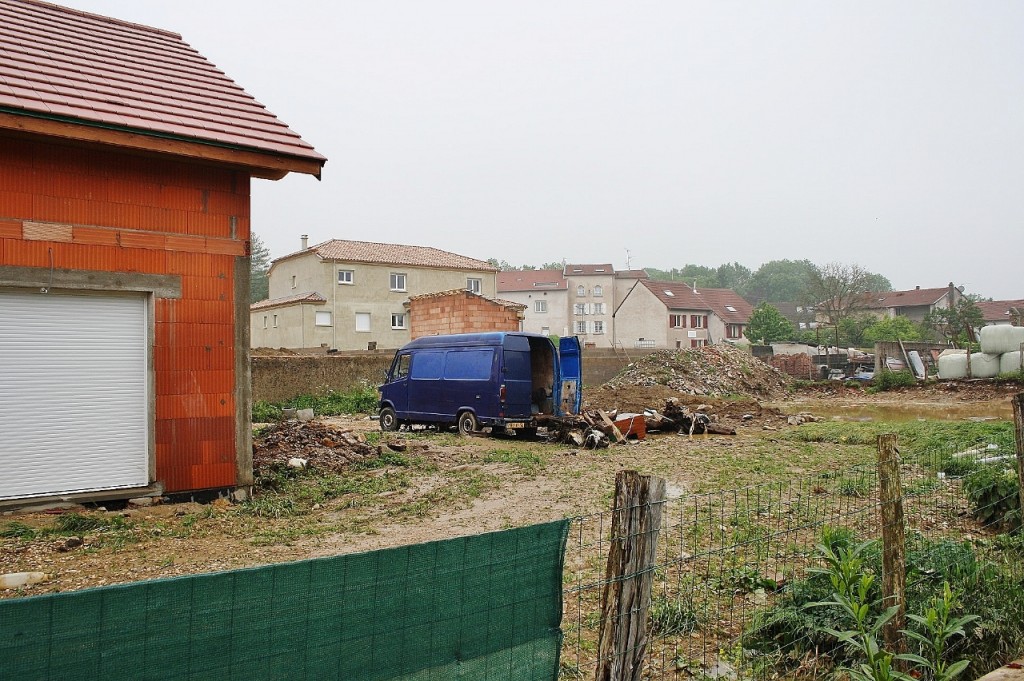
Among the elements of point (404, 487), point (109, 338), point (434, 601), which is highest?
point (109, 338)

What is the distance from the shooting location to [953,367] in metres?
32.1

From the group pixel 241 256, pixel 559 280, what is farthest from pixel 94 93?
pixel 559 280

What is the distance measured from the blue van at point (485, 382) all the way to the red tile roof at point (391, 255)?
81.4ft

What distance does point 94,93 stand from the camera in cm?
909

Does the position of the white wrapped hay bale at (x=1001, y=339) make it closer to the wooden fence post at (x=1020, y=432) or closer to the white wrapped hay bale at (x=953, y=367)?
the white wrapped hay bale at (x=953, y=367)

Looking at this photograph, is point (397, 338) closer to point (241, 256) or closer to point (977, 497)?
point (241, 256)

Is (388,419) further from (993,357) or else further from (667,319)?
(667,319)

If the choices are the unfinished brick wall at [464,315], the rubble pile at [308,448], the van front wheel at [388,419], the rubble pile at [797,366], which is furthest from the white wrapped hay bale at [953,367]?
the rubble pile at [308,448]

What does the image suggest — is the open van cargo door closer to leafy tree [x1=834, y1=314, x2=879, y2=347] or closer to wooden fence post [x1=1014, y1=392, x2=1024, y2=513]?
wooden fence post [x1=1014, y1=392, x2=1024, y2=513]

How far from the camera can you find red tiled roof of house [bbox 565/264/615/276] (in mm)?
74750

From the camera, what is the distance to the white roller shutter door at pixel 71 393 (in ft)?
27.1

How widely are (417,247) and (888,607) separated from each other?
4588cm

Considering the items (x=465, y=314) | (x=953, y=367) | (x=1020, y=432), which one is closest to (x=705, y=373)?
(x=953, y=367)

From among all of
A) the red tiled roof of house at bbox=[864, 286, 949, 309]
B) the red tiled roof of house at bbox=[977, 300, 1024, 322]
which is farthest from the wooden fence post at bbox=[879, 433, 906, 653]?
the red tiled roof of house at bbox=[977, 300, 1024, 322]
